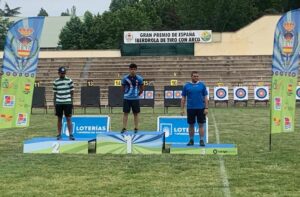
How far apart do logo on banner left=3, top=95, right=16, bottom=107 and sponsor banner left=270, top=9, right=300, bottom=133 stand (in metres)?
5.90

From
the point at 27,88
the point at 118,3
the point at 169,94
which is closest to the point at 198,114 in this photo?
the point at 27,88

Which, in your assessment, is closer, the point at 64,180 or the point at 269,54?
the point at 64,180

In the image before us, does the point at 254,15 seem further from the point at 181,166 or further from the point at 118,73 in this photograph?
the point at 181,166

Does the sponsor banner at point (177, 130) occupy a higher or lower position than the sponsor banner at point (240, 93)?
lower

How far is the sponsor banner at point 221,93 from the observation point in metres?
33.9

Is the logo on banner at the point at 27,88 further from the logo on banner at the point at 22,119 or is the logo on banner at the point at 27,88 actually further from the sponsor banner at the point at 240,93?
the sponsor banner at the point at 240,93

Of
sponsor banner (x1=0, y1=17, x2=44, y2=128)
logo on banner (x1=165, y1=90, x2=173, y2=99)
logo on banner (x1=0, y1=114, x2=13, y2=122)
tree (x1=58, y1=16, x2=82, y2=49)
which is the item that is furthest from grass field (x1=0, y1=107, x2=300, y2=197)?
tree (x1=58, y1=16, x2=82, y2=49)

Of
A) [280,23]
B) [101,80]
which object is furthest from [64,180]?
[101,80]

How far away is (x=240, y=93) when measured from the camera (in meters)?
34.2

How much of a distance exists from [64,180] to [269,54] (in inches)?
1339

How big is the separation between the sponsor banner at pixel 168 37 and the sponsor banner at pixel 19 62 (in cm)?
2940

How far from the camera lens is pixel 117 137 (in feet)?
42.1

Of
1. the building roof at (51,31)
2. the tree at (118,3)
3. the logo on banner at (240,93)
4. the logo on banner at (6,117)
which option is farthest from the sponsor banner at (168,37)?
the tree at (118,3)

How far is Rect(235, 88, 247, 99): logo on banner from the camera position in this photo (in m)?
34.0
